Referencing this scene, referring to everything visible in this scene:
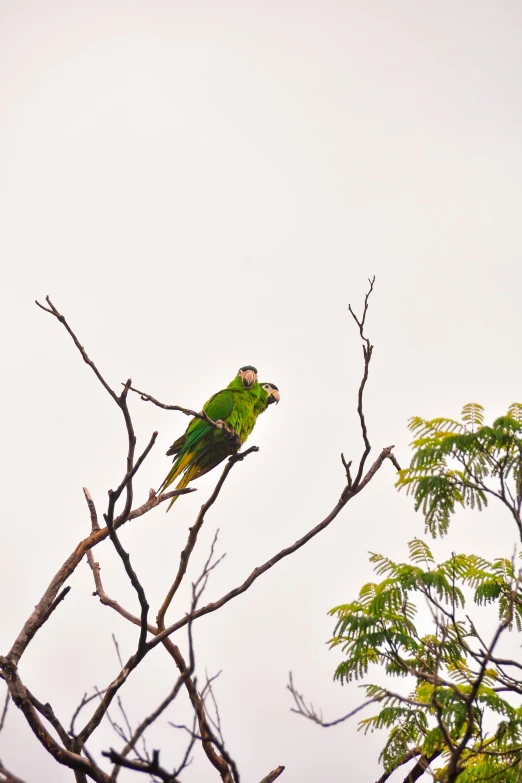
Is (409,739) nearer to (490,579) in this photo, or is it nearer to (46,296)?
(490,579)

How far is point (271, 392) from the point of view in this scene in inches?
336

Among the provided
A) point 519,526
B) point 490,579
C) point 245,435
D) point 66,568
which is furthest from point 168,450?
point 519,526

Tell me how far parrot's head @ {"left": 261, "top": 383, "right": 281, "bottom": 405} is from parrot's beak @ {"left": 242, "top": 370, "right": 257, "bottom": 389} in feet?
1.18

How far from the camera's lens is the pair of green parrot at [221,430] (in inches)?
272

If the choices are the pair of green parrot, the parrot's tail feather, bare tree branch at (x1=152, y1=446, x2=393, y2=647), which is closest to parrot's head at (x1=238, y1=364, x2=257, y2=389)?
the pair of green parrot

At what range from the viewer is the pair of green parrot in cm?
690

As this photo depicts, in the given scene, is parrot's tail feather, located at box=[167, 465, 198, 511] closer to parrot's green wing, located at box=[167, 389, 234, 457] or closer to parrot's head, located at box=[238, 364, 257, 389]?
parrot's green wing, located at box=[167, 389, 234, 457]

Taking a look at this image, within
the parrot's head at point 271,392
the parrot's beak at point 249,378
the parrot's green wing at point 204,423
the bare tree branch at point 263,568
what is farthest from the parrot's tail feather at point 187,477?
the bare tree branch at point 263,568

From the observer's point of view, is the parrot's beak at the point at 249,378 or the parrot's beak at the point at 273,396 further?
the parrot's beak at the point at 273,396

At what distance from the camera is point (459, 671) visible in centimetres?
504

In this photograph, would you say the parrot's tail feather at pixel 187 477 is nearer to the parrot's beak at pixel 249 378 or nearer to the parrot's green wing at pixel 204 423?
the parrot's green wing at pixel 204 423

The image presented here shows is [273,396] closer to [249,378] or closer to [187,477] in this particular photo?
[249,378]

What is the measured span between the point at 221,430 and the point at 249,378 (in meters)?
1.64

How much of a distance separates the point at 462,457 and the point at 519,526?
116 centimetres
